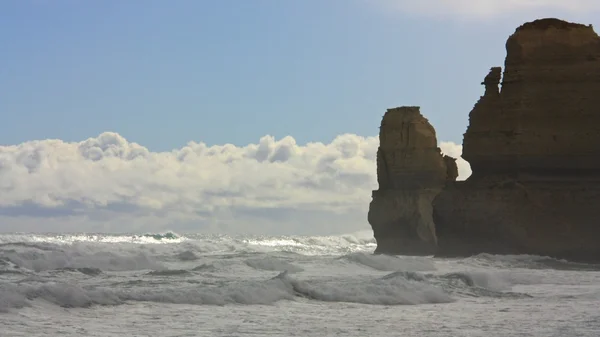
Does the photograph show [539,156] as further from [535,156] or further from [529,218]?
[529,218]

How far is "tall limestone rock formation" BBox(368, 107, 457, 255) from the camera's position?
65.8m

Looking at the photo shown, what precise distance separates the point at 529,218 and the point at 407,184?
21.8 metres

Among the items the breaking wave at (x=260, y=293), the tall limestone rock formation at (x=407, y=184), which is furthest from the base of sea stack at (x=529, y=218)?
the breaking wave at (x=260, y=293)

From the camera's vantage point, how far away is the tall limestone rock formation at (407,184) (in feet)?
216

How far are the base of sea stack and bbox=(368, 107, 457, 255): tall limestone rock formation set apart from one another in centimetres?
1640

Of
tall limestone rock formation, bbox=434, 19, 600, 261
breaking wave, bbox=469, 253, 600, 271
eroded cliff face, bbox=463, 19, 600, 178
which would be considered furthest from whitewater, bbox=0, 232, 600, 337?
eroded cliff face, bbox=463, 19, 600, 178

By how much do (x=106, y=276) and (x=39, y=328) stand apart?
47.7 feet

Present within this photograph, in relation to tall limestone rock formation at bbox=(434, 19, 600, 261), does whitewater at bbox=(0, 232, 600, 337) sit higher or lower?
lower

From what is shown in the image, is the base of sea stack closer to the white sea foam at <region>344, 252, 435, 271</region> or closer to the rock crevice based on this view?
the rock crevice

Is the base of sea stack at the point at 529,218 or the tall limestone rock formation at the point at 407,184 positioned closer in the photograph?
the base of sea stack at the point at 529,218

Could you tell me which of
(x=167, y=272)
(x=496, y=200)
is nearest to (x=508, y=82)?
(x=496, y=200)

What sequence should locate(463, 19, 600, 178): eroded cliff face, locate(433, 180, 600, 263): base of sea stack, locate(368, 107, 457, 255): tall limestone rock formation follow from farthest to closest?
locate(368, 107, 457, 255): tall limestone rock formation, locate(463, 19, 600, 178): eroded cliff face, locate(433, 180, 600, 263): base of sea stack

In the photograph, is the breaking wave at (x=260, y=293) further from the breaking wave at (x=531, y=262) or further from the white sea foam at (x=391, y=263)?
the breaking wave at (x=531, y=262)

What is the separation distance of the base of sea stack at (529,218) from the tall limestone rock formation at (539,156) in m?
0.05
